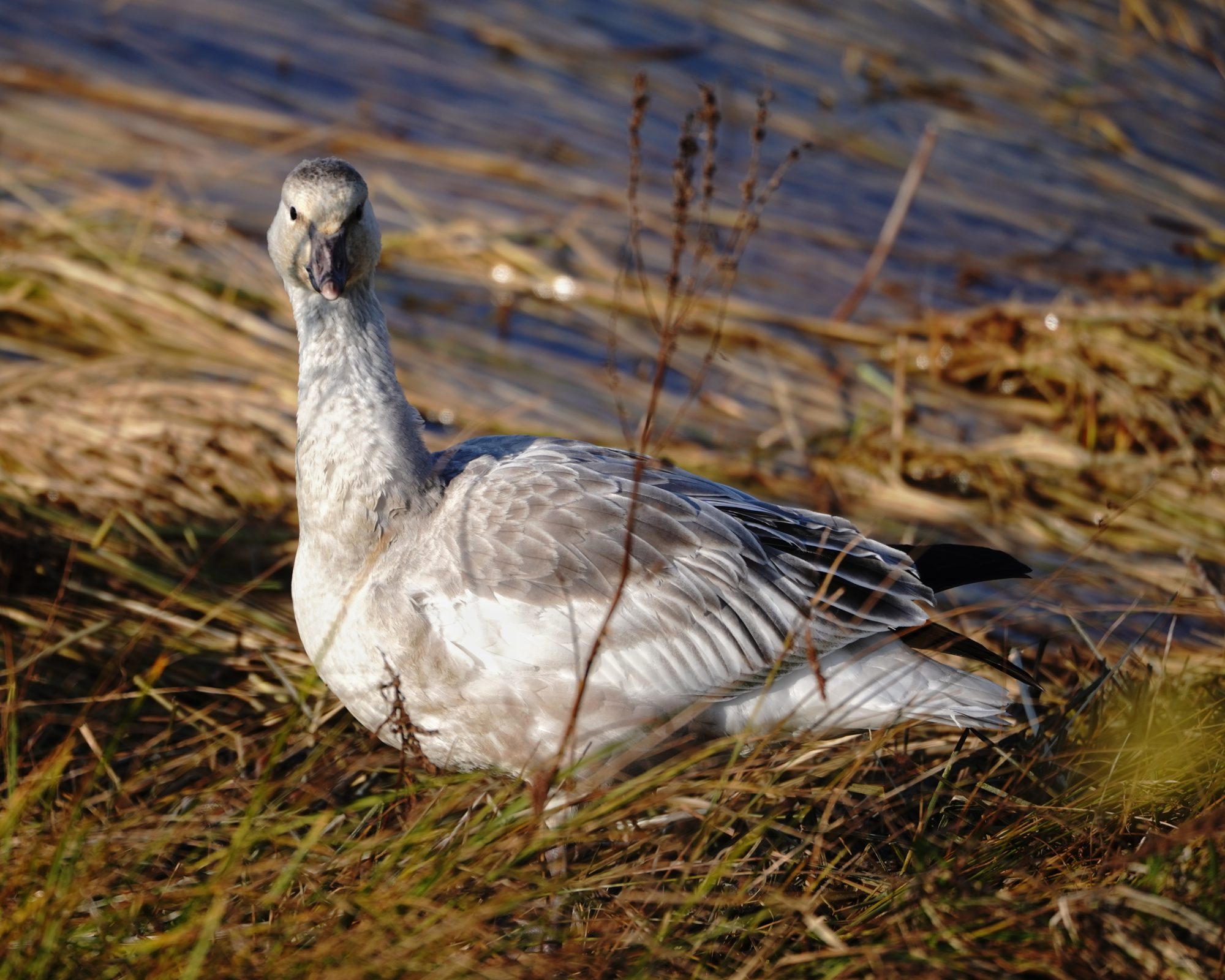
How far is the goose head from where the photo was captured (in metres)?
3.09

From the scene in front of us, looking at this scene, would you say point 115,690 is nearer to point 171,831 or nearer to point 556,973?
point 171,831

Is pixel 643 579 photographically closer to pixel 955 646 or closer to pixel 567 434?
pixel 955 646

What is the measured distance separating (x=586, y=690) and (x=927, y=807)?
0.89 metres

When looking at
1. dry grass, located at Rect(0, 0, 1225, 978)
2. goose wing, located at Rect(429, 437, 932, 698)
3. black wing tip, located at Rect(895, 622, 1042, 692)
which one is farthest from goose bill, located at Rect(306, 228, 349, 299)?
black wing tip, located at Rect(895, 622, 1042, 692)

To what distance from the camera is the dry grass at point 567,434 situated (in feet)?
7.60

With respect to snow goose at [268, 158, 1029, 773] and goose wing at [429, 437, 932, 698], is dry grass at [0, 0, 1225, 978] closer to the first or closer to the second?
snow goose at [268, 158, 1029, 773]

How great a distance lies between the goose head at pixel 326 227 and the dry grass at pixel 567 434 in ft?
2.54

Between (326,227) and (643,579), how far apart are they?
117 centimetres

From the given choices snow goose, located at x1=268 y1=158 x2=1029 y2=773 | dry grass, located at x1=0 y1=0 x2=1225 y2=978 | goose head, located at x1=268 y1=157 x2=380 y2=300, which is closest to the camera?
dry grass, located at x1=0 y1=0 x2=1225 y2=978

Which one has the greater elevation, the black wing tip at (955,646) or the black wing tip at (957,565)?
the black wing tip at (957,565)

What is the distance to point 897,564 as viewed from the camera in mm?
3254

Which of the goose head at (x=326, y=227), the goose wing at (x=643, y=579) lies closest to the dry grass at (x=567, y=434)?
the goose wing at (x=643, y=579)

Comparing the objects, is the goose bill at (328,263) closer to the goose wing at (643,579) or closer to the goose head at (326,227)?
the goose head at (326,227)

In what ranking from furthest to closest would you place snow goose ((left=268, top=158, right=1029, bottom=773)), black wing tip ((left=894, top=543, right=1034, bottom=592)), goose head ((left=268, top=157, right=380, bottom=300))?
black wing tip ((left=894, top=543, right=1034, bottom=592)), goose head ((left=268, top=157, right=380, bottom=300)), snow goose ((left=268, top=158, right=1029, bottom=773))
